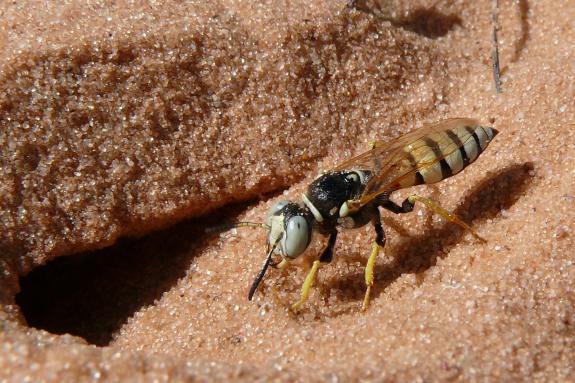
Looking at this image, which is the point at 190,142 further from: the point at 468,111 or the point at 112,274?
the point at 468,111

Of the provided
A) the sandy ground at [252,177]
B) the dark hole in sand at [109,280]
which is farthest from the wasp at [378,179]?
the dark hole in sand at [109,280]

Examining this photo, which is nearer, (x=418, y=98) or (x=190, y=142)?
(x=190, y=142)

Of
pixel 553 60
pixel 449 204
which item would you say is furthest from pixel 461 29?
pixel 449 204

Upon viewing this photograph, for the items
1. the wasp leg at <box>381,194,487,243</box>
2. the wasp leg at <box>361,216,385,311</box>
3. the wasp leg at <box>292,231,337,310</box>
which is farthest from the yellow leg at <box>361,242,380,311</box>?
the wasp leg at <box>381,194,487,243</box>

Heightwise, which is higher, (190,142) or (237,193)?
(190,142)

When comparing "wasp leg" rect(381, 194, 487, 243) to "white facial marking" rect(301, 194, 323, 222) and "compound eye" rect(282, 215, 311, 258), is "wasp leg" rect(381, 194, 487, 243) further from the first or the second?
"compound eye" rect(282, 215, 311, 258)

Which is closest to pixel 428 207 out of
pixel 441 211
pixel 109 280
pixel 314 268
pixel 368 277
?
pixel 441 211

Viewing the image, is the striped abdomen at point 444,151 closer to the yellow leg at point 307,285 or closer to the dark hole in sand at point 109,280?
the yellow leg at point 307,285
